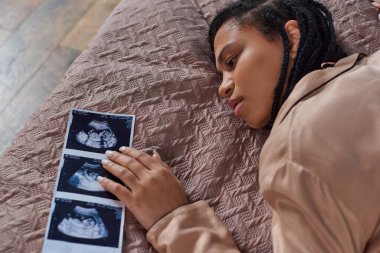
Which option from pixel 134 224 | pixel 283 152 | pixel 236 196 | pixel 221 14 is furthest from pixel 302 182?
pixel 221 14

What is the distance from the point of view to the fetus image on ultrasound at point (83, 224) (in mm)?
1179

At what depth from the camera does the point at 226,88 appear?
135 centimetres

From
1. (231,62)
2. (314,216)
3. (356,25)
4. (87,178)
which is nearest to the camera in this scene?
(314,216)

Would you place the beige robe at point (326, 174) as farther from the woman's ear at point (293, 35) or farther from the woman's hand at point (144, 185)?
the woman's ear at point (293, 35)

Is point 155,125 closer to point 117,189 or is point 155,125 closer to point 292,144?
point 117,189

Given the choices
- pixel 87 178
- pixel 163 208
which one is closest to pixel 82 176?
pixel 87 178

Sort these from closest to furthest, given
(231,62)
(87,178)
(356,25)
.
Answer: (87,178), (231,62), (356,25)

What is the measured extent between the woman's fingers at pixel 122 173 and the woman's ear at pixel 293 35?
498mm

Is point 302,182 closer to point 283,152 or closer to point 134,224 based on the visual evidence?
point 283,152

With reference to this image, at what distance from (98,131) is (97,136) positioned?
16 mm

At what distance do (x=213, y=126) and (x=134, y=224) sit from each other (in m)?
0.35

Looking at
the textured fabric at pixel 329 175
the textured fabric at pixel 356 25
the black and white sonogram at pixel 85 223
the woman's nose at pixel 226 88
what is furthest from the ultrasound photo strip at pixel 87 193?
the textured fabric at pixel 356 25

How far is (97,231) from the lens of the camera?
3.90ft

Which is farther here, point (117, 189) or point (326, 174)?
point (117, 189)
